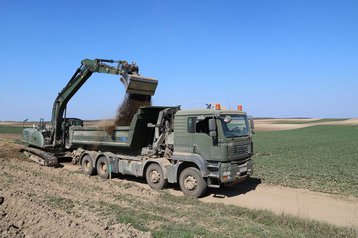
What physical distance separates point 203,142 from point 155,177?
254 cm

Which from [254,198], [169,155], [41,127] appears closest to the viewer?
[254,198]

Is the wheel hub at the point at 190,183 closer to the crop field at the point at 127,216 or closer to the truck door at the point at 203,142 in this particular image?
the crop field at the point at 127,216

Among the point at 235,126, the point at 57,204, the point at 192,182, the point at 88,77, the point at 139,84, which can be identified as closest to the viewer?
the point at 57,204

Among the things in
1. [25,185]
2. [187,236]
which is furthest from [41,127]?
[187,236]

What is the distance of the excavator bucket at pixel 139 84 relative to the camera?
1382 cm

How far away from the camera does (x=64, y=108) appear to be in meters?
17.7

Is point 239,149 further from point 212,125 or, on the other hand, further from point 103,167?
point 103,167

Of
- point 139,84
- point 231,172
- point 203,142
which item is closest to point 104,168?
point 139,84

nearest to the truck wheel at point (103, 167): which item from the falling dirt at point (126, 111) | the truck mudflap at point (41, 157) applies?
the falling dirt at point (126, 111)

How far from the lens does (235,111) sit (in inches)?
459

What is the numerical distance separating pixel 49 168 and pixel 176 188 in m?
7.06

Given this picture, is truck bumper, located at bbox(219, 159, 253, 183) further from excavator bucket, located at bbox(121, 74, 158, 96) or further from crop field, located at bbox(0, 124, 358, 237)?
excavator bucket, located at bbox(121, 74, 158, 96)

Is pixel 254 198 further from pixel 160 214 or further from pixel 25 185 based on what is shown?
pixel 25 185

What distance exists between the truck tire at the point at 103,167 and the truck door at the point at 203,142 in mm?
4816
